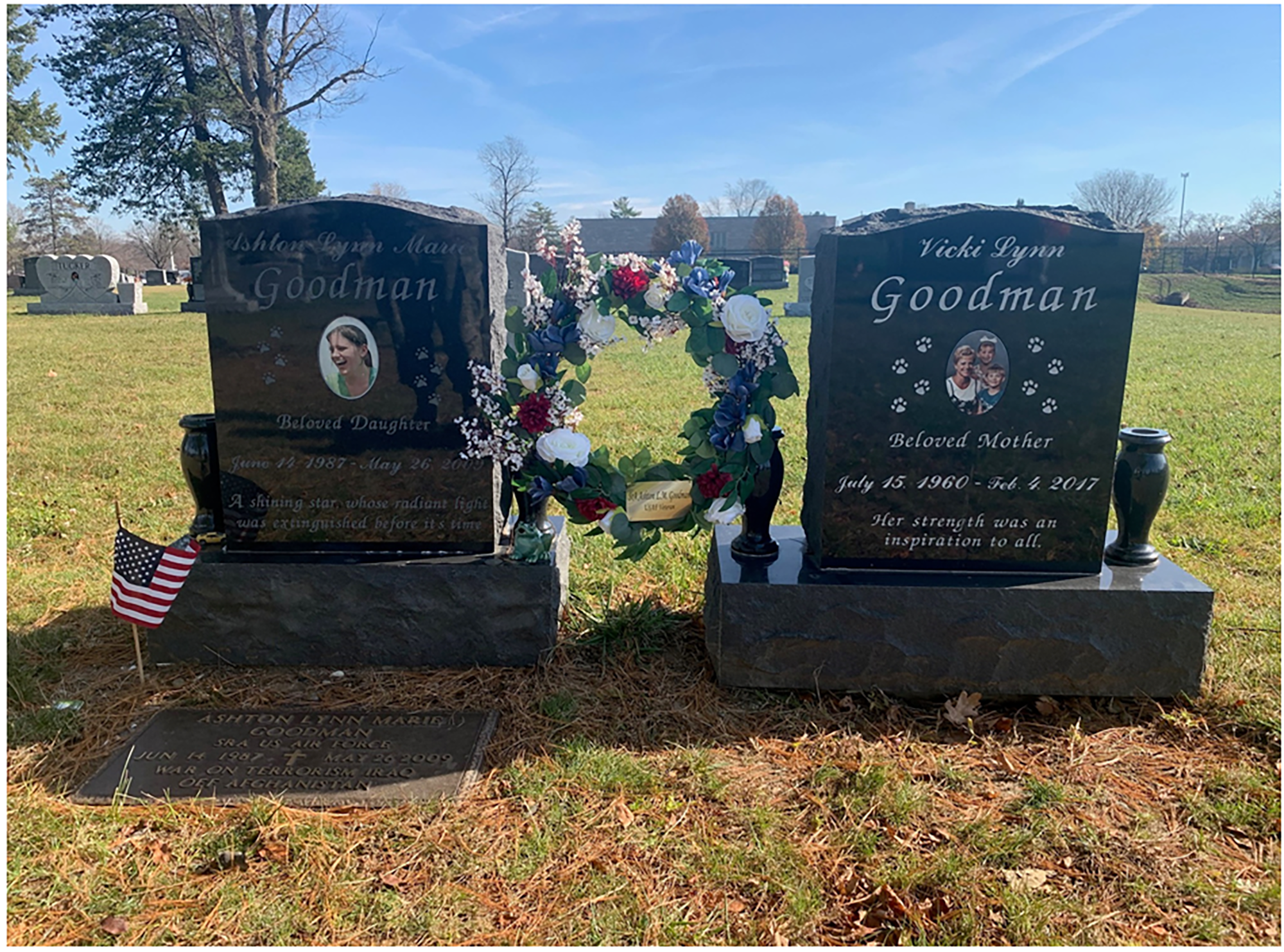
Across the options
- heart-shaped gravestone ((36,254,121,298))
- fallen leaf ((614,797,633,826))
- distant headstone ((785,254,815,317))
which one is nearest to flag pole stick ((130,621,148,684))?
fallen leaf ((614,797,633,826))

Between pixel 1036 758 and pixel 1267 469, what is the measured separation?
18.0 ft

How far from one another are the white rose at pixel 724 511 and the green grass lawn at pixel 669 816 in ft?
2.17

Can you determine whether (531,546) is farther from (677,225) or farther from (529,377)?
(677,225)

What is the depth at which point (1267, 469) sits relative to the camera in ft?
23.3

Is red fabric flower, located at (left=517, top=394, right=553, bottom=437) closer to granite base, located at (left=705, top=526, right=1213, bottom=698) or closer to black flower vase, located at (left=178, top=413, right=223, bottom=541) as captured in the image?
granite base, located at (left=705, top=526, right=1213, bottom=698)

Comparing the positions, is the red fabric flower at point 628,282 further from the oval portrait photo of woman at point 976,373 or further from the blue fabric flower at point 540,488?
the oval portrait photo of woman at point 976,373

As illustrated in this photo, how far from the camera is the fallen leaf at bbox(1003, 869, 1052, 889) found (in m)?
2.50

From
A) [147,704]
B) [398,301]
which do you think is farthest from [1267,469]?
[147,704]

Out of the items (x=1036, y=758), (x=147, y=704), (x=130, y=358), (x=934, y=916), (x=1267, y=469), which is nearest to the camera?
(x=934, y=916)

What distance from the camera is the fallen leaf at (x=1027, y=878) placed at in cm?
250

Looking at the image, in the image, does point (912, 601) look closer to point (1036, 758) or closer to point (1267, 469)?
point (1036, 758)

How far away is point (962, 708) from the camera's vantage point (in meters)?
3.47

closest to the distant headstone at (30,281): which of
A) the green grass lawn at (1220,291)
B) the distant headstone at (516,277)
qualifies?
the distant headstone at (516,277)

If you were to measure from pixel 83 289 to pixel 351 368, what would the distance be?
22769 millimetres
